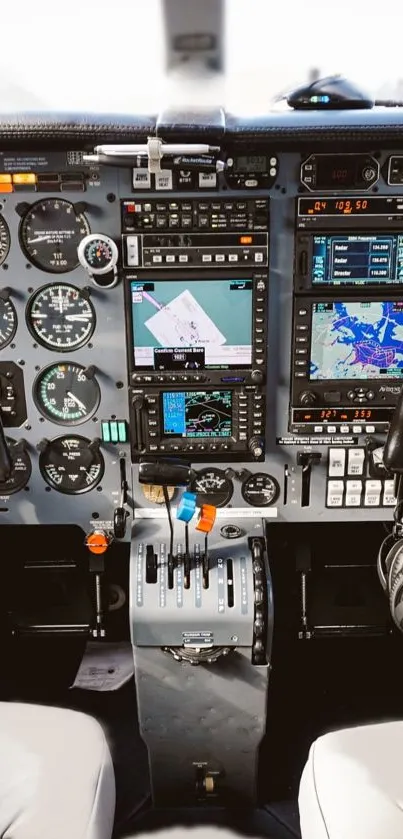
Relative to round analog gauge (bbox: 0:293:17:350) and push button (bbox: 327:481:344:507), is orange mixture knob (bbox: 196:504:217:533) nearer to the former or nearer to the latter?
push button (bbox: 327:481:344:507)

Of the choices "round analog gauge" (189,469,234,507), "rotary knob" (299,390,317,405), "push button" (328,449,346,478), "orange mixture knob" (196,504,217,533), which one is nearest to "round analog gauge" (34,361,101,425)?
"round analog gauge" (189,469,234,507)

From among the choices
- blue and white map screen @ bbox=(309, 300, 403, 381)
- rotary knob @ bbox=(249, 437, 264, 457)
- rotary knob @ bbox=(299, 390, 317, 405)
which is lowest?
rotary knob @ bbox=(249, 437, 264, 457)

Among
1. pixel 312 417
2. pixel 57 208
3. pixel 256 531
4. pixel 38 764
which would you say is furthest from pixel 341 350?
pixel 38 764

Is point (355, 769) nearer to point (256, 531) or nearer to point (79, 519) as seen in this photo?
point (256, 531)

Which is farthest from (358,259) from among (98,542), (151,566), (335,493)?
(98,542)

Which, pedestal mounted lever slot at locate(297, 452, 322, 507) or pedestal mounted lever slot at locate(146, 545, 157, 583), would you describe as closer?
pedestal mounted lever slot at locate(146, 545, 157, 583)

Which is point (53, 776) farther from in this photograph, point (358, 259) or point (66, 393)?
point (358, 259)
